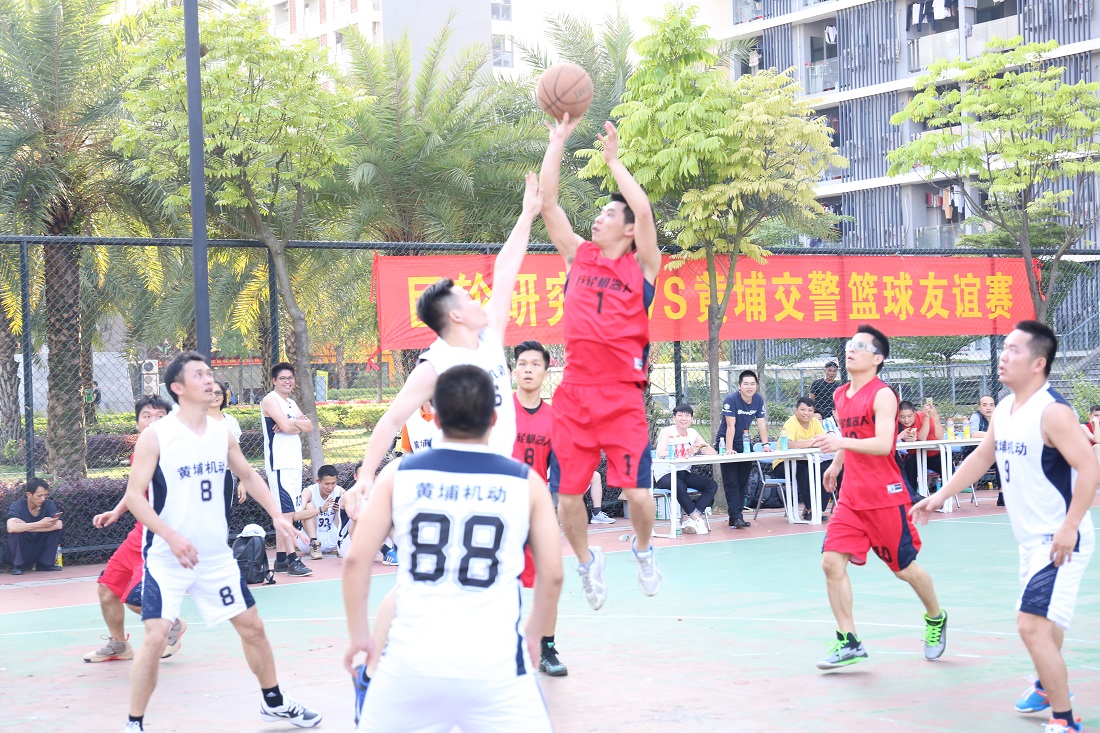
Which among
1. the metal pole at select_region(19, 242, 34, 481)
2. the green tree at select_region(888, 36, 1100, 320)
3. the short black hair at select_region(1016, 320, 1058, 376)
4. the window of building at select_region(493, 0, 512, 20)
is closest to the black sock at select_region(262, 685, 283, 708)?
the short black hair at select_region(1016, 320, 1058, 376)

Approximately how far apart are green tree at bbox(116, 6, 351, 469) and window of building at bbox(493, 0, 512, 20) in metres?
34.0

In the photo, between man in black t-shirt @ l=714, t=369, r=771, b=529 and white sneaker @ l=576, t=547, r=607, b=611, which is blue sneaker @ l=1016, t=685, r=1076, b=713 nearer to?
white sneaker @ l=576, t=547, r=607, b=611

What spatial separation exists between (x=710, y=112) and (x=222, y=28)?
215 inches

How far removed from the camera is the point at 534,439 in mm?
7277

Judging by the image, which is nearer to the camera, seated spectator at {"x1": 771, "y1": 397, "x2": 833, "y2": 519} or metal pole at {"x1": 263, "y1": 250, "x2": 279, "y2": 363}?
metal pole at {"x1": 263, "y1": 250, "x2": 279, "y2": 363}

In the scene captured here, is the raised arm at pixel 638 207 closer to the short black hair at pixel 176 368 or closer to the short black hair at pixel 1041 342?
the short black hair at pixel 1041 342

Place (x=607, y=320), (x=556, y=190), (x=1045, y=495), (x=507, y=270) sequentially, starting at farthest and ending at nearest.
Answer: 1. (x=607, y=320)
2. (x=556, y=190)
3. (x=507, y=270)
4. (x=1045, y=495)

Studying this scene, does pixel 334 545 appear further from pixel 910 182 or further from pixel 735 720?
pixel 910 182

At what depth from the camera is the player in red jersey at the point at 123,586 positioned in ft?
23.8

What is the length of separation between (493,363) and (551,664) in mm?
2346

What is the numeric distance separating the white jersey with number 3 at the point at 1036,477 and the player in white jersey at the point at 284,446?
712 centimetres

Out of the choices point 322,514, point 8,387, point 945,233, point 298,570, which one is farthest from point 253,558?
point 945,233

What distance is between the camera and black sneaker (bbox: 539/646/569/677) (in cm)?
676

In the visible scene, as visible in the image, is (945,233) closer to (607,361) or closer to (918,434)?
(918,434)
